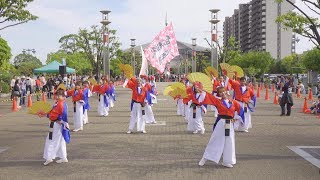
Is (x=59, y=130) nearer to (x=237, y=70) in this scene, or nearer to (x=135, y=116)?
(x=135, y=116)

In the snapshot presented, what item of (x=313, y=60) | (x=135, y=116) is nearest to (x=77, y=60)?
(x=313, y=60)

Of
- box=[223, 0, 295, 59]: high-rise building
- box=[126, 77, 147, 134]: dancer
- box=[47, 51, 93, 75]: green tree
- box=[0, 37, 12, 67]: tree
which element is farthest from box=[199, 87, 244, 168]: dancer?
box=[223, 0, 295, 59]: high-rise building

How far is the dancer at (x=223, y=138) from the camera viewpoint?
9.35 metres

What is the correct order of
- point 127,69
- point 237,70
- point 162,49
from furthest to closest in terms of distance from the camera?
point 162,49 → point 127,69 → point 237,70

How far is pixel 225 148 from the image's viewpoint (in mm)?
9430

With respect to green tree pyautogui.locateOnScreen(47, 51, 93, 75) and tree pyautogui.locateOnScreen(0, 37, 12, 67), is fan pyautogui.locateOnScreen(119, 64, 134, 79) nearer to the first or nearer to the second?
tree pyautogui.locateOnScreen(0, 37, 12, 67)

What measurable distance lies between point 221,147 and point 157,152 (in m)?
2.06

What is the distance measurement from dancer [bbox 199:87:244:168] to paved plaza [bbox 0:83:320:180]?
229 millimetres

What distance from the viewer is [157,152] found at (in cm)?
1094

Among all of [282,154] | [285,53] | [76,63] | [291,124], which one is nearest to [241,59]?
[76,63]

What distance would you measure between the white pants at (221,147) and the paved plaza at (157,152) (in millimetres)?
232

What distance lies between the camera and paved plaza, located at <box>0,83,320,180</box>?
8758 millimetres

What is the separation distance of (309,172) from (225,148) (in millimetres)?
1735

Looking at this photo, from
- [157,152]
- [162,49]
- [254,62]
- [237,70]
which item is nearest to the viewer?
[157,152]
